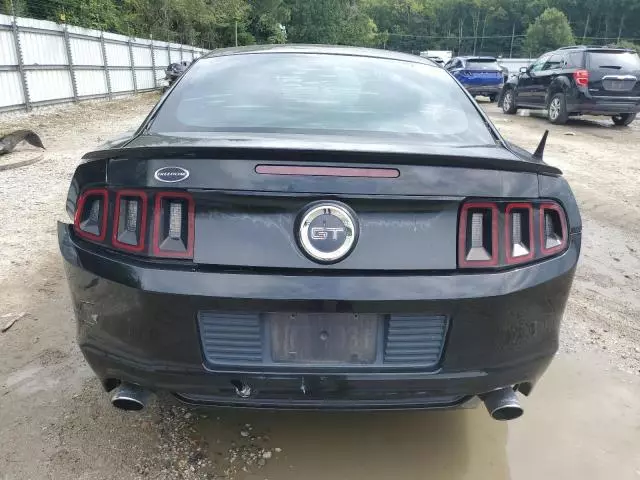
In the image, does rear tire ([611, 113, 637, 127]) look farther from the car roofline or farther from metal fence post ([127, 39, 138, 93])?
metal fence post ([127, 39, 138, 93])

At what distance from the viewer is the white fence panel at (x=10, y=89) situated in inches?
482

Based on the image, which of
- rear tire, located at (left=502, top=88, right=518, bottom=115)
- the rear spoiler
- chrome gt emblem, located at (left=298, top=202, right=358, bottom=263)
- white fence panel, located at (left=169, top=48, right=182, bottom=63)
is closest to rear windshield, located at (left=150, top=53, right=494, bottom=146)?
the rear spoiler

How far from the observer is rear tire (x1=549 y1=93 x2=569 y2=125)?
521 inches

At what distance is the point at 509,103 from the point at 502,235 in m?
16.2

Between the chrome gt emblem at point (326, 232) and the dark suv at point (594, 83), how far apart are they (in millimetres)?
12480

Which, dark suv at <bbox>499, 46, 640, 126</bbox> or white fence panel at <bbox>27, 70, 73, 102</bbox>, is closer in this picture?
dark suv at <bbox>499, 46, 640, 126</bbox>

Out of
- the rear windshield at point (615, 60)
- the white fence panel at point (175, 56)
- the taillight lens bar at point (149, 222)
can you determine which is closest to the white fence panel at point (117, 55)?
the white fence panel at point (175, 56)

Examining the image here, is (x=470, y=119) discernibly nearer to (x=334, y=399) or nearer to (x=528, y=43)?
(x=334, y=399)

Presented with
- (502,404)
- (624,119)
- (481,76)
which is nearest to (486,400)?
(502,404)

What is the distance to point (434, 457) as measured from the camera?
233 cm

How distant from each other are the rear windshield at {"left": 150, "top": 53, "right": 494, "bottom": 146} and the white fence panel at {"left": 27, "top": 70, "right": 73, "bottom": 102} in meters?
12.8

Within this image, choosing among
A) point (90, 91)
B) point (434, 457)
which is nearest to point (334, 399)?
point (434, 457)

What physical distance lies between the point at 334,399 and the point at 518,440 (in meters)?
1.06

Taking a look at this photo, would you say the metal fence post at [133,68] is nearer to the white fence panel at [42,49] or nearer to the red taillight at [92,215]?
the white fence panel at [42,49]
